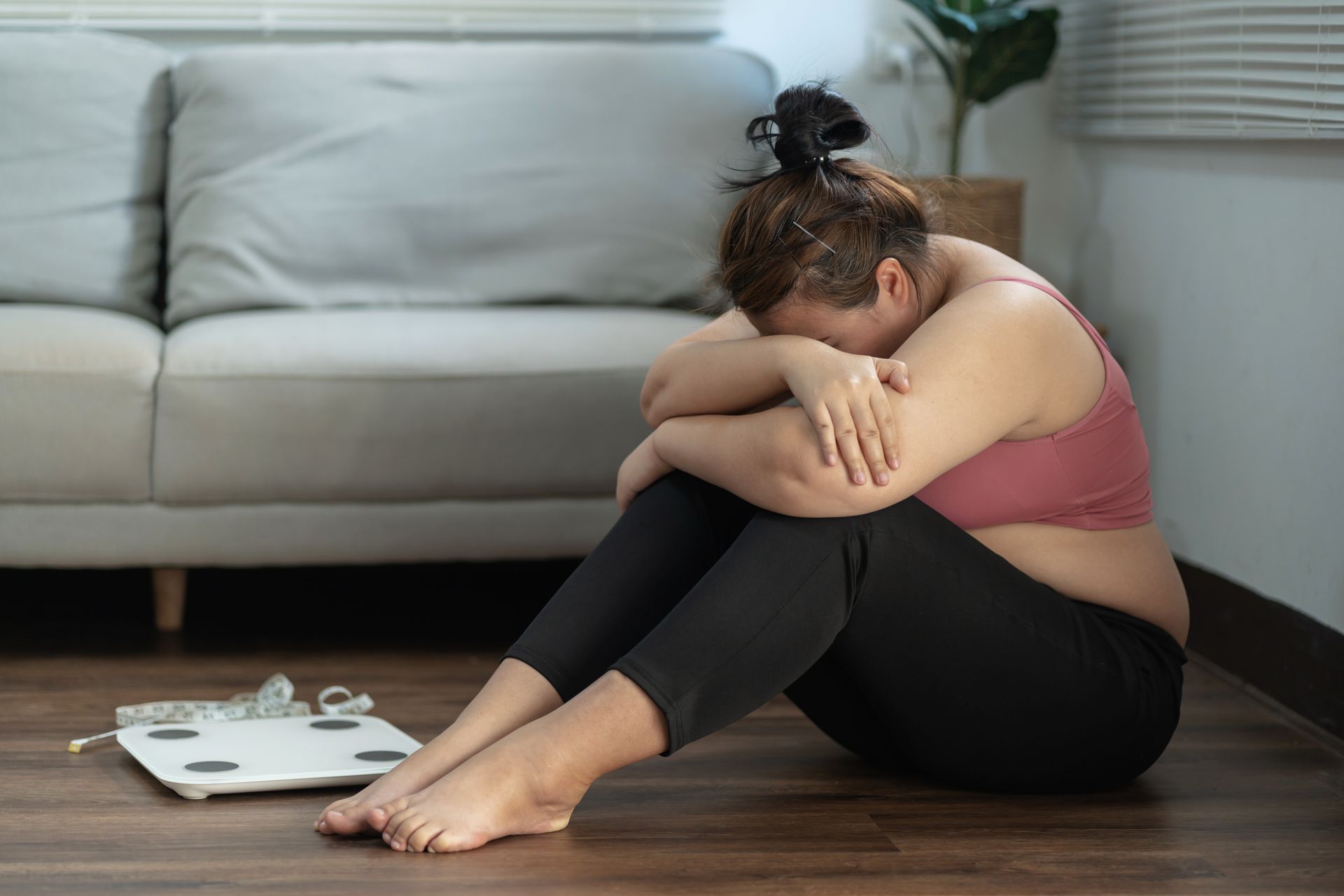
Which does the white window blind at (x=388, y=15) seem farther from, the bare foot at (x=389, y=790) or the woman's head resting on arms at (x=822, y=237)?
the bare foot at (x=389, y=790)

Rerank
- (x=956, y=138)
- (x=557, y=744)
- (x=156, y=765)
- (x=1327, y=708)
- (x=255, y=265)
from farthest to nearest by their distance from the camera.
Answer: (x=956, y=138)
(x=255, y=265)
(x=1327, y=708)
(x=156, y=765)
(x=557, y=744)

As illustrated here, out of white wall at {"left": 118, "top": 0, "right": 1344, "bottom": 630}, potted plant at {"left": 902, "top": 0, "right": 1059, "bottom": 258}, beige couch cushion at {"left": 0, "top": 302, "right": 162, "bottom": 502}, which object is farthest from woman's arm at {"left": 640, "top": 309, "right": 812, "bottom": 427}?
potted plant at {"left": 902, "top": 0, "right": 1059, "bottom": 258}

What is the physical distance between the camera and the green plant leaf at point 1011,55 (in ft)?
8.71

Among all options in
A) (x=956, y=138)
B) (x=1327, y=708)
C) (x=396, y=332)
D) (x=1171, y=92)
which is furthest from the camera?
(x=956, y=138)

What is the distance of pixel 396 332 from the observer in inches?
86.4

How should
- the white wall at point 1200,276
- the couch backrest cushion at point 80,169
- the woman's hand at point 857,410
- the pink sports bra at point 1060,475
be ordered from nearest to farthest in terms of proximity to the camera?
the woman's hand at point 857,410, the pink sports bra at point 1060,475, the white wall at point 1200,276, the couch backrest cushion at point 80,169

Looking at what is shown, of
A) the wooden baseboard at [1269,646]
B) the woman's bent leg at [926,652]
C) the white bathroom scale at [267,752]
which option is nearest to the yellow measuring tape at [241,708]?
the white bathroom scale at [267,752]

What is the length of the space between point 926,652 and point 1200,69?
133 centimetres

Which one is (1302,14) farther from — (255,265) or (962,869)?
(255,265)

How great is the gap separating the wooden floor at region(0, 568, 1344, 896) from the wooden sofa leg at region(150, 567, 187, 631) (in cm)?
24

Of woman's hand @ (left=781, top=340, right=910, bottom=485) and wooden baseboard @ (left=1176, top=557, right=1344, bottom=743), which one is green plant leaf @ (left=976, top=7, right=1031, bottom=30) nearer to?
wooden baseboard @ (left=1176, top=557, right=1344, bottom=743)

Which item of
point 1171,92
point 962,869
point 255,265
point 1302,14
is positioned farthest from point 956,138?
point 962,869

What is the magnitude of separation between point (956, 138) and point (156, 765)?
1.91 meters

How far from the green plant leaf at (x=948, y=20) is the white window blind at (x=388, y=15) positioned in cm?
54
